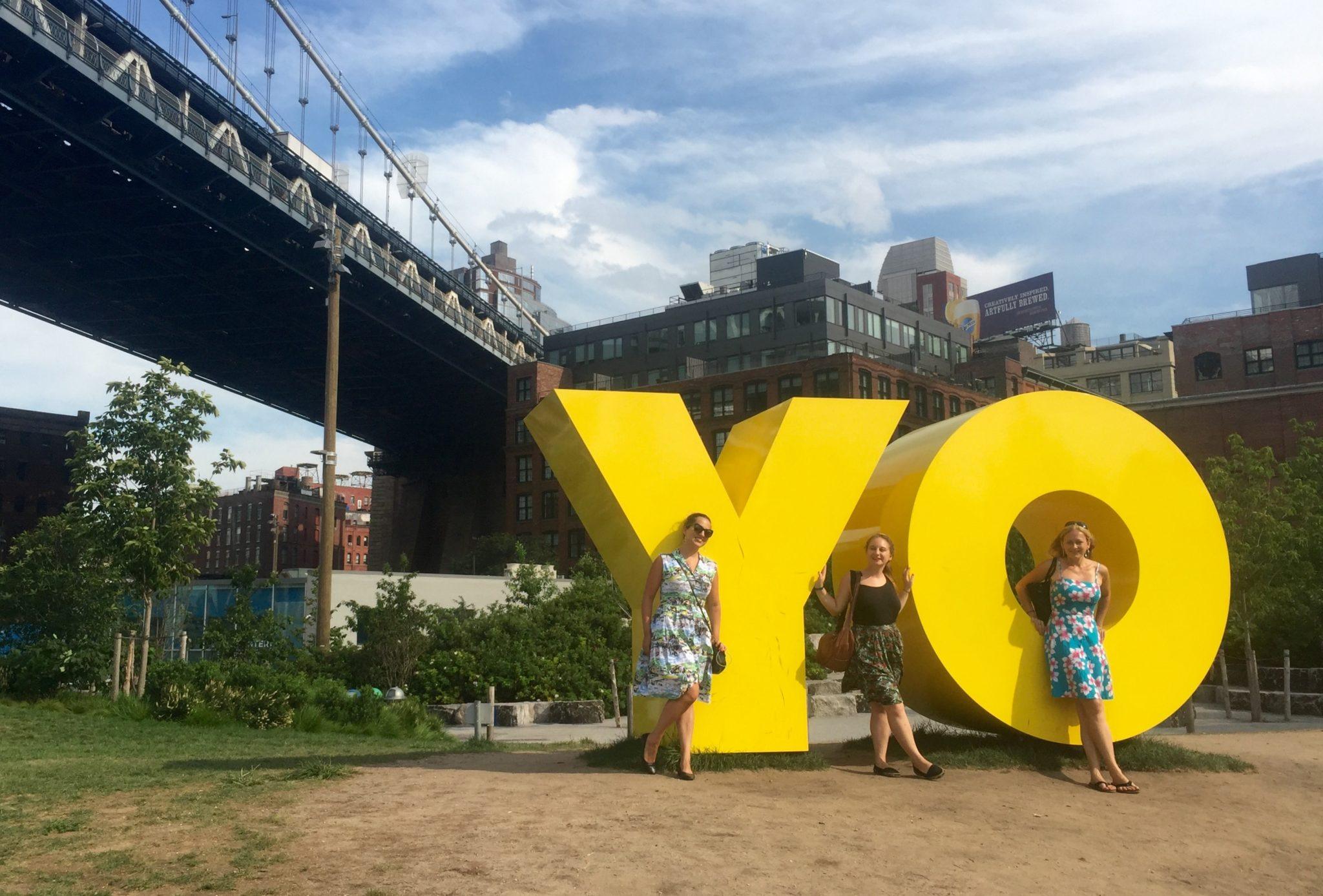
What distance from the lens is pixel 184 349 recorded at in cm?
7062

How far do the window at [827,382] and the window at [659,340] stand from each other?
17843 millimetres

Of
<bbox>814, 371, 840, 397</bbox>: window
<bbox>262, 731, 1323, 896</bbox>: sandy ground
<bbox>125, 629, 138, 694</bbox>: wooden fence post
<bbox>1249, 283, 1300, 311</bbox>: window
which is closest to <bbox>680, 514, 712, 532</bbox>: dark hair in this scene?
<bbox>262, 731, 1323, 896</bbox>: sandy ground

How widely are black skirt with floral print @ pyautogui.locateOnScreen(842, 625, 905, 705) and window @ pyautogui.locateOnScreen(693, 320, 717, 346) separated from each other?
71.1m

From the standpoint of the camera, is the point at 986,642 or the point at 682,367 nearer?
the point at 986,642

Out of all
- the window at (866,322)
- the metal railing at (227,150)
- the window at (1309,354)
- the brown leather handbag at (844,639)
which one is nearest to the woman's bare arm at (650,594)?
the brown leather handbag at (844,639)

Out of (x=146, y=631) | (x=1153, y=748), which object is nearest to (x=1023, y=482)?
(x=1153, y=748)

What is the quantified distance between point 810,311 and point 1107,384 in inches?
1963

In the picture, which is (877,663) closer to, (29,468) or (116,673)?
(116,673)

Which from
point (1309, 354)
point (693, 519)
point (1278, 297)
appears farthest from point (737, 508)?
point (1278, 297)

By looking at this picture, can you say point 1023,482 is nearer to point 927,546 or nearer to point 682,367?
point 927,546

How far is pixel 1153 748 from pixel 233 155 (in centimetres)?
4829

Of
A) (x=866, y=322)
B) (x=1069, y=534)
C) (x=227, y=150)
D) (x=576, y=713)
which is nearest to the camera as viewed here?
(x=1069, y=534)

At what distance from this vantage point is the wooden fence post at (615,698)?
1741 centimetres

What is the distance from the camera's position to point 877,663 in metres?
7.93
